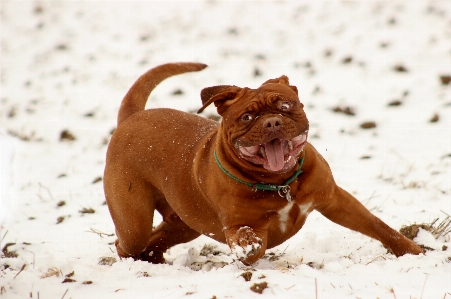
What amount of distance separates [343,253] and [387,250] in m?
0.32

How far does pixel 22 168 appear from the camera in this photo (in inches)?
295

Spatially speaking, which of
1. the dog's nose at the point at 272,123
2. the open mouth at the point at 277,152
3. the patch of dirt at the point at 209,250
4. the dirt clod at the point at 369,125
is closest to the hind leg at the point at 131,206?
the patch of dirt at the point at 209,250

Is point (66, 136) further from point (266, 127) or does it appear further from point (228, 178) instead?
point (266, 127)

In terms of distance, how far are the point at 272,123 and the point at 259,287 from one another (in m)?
0.95

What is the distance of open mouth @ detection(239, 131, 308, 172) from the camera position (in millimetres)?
3652

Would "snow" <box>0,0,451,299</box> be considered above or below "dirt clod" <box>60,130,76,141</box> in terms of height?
above

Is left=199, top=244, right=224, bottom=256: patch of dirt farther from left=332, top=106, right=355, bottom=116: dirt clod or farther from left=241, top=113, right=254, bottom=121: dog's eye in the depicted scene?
left=332, top=106, right=355, bottom=116: dirt clod

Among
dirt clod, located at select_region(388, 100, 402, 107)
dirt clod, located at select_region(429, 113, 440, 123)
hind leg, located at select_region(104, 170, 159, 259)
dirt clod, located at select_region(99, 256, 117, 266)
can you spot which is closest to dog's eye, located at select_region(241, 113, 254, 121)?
hind leg, located at select_region(104, 170, 159, 259)

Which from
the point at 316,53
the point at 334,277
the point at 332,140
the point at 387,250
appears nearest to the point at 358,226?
the point at 387,250

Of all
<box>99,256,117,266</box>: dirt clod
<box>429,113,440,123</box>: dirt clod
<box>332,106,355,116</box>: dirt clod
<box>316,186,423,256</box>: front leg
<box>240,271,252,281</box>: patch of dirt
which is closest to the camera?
<box>240,271,252,281</box>: patch of dirt

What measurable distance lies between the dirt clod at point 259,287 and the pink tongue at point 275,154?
73cm

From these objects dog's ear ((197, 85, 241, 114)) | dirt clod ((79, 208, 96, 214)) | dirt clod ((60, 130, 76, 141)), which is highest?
dog's ear ((197, 85, 241, 114))

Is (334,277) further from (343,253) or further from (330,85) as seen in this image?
(330,85)

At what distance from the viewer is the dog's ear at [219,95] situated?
386 centimetres
